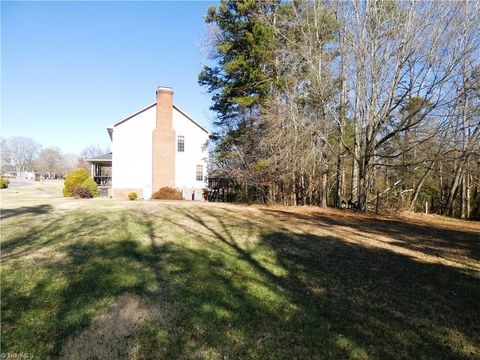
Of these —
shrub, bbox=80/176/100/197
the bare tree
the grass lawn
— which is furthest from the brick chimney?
the bare tree

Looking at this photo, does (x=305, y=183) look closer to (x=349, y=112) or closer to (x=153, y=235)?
(x=349, y=112)

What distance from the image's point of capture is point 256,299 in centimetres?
501

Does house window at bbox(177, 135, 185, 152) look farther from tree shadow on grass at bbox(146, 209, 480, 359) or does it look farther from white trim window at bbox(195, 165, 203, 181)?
tree shadow on grass at bbox(146, 209, 480, 359)

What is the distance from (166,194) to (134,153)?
14.5 feet

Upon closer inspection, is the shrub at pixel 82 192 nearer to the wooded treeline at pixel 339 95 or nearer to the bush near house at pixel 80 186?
the bush near house at pixel 80 186

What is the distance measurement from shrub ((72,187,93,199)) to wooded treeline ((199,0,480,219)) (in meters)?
10.2

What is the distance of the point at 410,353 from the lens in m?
3.59

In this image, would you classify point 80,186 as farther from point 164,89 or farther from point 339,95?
point 339,95

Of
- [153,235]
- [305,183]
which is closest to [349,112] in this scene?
[305,183]

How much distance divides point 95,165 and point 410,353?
32820 mm

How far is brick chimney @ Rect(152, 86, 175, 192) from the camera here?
25938mm

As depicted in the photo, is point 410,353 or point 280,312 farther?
point 280,312

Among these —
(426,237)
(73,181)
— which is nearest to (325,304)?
(426,237)

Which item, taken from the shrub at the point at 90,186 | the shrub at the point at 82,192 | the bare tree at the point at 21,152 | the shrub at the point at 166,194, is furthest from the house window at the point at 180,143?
the bare tree at the point at 21,152
